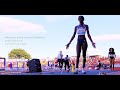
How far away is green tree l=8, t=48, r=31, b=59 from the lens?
10914 mm

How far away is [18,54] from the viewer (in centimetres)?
1090

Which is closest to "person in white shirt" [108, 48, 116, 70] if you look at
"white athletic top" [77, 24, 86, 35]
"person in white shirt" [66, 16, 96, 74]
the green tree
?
"person in white shirt" [66, 16, 96, 74]

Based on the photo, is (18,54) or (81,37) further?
(81,37)

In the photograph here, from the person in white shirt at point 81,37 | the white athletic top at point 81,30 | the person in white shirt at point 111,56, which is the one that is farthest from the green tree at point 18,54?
the person in white shirt at point 111,56

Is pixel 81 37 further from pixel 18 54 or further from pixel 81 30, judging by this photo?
pixel 18 54

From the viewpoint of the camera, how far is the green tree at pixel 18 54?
10.9m

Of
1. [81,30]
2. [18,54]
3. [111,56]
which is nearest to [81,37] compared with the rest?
[81,30]

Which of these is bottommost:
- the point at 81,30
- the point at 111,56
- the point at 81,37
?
the point at 111,56

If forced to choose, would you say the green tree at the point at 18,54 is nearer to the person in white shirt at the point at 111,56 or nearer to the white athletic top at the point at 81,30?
the white athletic top at the point at 81,30

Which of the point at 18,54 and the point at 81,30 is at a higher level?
the point at 81,30

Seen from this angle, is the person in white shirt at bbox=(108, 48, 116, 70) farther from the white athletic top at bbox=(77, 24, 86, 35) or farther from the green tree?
the green tree

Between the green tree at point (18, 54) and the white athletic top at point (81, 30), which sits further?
the white athletic top at point (81, 30)
